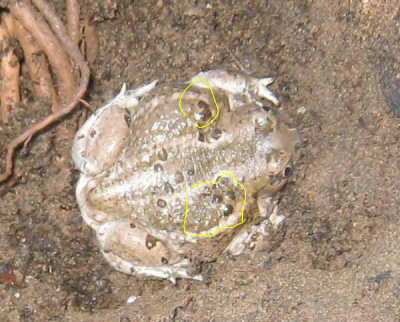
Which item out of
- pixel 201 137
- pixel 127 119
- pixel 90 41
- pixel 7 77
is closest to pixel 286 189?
pixel 201 137

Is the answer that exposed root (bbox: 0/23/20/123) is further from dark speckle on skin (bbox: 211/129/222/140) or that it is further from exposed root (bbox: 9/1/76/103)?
dark speckle on skin (bbox: 211/129/222/140)

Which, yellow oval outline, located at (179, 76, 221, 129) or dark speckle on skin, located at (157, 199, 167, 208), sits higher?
yellow oval outline, located at (179, 76, 221, 129)

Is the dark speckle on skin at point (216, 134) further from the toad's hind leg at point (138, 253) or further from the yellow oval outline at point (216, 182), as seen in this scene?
the toad's hind leg at point (138, 253)

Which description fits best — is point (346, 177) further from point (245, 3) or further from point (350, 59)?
point (245, 3)

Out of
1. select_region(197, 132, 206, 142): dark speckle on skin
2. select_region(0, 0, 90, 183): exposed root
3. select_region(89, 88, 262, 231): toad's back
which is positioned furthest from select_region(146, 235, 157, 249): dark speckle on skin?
select_region(0, 0, 90, 183): exposed root

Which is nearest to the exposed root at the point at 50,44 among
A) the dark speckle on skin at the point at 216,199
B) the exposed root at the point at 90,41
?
the exposed root at the point at 90,41

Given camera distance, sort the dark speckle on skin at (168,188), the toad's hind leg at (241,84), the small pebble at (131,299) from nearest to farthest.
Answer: the dark speckle on skin at (168,188) → the toad's hind leg at (241,84) → the small pebble at (131,299)

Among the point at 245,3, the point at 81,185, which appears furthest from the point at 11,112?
the point at 245,3
